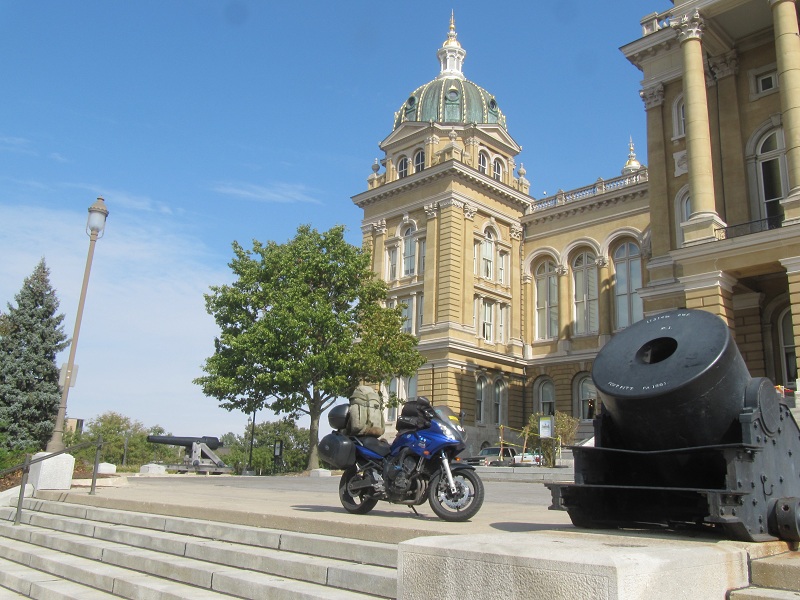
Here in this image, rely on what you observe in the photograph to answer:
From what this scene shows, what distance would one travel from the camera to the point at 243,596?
5.74 metres

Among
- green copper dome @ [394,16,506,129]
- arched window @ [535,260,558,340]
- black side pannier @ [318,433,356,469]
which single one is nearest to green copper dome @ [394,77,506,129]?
green copper dome @ [394,16,506,129]

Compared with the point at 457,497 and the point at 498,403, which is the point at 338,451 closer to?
the point at 457,497

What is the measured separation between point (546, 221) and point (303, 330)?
2039cm

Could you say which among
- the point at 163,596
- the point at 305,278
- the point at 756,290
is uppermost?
the point at 305,278

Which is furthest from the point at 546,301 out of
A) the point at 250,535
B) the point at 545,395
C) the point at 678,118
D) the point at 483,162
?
the point at 250,535

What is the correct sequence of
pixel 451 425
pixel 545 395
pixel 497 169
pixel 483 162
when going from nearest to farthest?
pixel 451 425, pixel 545 395, pixel 483 162, pixel 497 169

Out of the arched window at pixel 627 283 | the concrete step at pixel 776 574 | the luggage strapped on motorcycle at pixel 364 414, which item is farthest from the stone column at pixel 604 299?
the concrete step at pixel 776 574

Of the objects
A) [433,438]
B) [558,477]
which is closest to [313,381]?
[558,477]

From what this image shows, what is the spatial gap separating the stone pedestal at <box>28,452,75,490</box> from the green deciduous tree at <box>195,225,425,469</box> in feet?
49.1

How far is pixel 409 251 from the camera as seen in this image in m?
42.8

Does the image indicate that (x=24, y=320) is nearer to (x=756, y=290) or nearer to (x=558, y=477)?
(x=558, y=477)

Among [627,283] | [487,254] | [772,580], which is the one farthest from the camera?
[487,254]

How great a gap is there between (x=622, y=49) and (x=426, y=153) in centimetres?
1627

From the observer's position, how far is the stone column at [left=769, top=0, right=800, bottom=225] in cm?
1978
